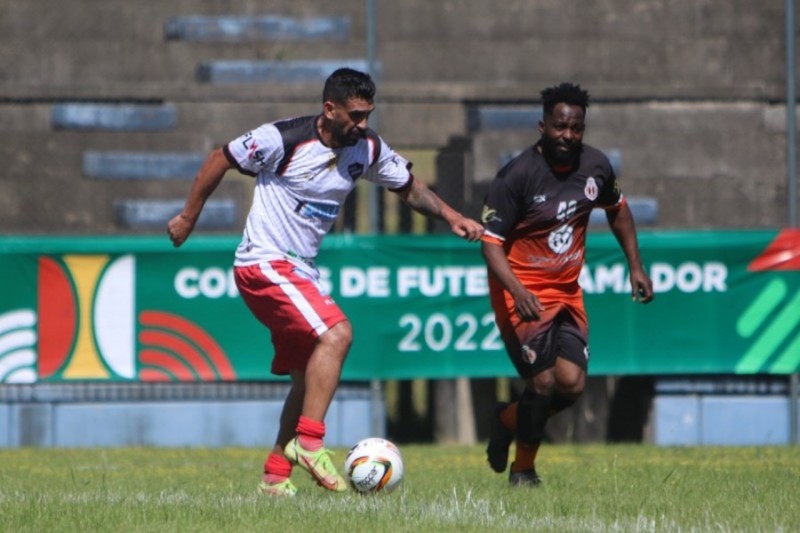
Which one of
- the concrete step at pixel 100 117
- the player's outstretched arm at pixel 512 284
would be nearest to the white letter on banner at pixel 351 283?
the concrete step at pixel 100 117

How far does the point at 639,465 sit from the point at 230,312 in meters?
3.79

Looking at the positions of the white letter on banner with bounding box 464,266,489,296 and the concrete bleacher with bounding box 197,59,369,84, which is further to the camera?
the concrete bleacher with bounding box 197,59,369,84

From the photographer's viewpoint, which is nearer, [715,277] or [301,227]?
[301,227]

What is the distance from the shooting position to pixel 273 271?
768 cm

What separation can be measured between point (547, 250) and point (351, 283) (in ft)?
14.5

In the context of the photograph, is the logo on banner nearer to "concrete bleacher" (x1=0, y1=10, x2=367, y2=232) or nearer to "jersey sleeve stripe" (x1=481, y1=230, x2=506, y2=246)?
"concrete bleacher" (x1=0, y1=10, x2=367, y2=232)

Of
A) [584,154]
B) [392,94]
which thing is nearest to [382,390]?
[392,94]

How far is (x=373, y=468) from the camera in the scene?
298 inches

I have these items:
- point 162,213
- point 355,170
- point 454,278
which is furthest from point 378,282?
point 355,170

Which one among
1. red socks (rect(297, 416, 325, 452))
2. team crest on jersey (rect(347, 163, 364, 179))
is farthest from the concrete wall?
red socks (rect(297, 416, 325, 452))

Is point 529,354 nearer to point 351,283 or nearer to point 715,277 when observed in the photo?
point 351,283

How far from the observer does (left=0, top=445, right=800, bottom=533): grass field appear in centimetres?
637

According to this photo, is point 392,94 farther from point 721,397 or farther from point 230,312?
point 721,397

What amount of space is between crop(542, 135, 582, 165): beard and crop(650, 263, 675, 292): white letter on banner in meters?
4.67
